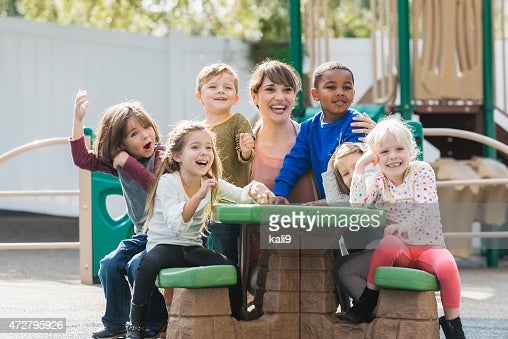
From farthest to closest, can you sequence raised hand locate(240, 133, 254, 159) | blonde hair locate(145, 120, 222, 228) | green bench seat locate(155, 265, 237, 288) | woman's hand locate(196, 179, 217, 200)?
raised hand locate(240, 133, 254, 159) < blonde hair locate(145, 120, 222, 228) < woman's hand locate(196, 179, 217, 200) < green bench seat locate(155, 265, 237, 288)

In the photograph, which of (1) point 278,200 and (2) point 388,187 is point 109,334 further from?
(2) point 388,187

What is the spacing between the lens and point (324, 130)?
462cm

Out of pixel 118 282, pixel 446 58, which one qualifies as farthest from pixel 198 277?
pixel 446 58

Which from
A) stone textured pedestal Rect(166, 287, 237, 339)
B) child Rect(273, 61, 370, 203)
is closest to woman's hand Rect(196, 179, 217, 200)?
stone textured pedestal Rect(166, 287, 237, 339)

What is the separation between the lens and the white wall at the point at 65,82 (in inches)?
440

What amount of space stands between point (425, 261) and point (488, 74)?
5436 millimetres

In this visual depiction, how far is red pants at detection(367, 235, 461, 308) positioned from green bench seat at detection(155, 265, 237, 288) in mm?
533

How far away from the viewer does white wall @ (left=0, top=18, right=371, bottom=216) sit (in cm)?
1116

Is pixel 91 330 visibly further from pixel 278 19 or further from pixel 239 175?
pixel 278 19

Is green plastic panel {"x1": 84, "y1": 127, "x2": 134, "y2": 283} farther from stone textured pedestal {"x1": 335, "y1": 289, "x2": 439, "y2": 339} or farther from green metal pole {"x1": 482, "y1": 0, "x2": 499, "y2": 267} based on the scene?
green metal pole {"x1": 482, "y1": 0, "x2": 499, "y2": 267}

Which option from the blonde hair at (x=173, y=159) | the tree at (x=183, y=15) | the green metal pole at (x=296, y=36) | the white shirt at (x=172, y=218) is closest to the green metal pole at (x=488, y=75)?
the green metal pole at (x=296, y=36)

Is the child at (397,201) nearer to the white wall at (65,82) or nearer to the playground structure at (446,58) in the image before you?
the playground structure at (446,58)

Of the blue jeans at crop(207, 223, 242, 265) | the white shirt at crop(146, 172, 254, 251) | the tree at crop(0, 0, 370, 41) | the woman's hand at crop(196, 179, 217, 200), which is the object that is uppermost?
the tree at crop(0, 0, 370, 41)

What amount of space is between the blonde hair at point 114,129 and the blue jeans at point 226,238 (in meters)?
0.54
